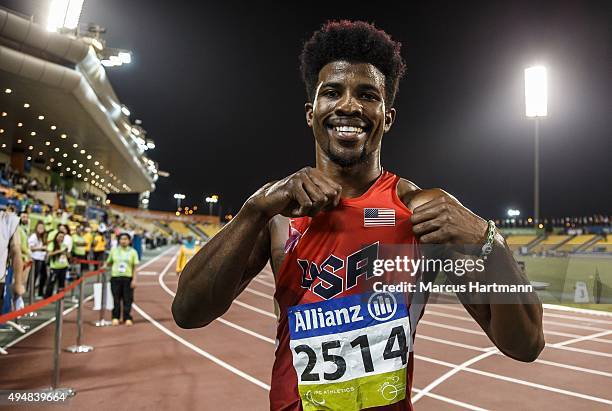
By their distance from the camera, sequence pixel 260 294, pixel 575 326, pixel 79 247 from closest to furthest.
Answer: pixel 575 326
pixel 79 247
pixel 260 294

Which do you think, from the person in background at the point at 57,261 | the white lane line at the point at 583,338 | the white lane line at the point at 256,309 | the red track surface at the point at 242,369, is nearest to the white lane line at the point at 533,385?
the red track surface at the point at 242,369

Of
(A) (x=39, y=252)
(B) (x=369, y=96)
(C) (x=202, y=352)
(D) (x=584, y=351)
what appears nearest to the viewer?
(B) (x=369, y=96)

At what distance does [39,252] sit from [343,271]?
A: 11.4 meters

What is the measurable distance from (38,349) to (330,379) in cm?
728

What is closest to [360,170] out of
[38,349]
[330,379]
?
[330,379]

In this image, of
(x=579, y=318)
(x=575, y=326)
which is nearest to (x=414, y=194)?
(x=575, y=326)

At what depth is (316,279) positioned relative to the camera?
148 centimetres

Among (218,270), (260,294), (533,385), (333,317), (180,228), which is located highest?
(218,270)

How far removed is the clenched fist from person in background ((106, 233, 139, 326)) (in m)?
8.76

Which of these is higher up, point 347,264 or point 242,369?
point 347,264

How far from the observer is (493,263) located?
1.40 m

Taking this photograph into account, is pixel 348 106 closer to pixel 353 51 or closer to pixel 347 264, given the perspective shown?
pixel 353 51

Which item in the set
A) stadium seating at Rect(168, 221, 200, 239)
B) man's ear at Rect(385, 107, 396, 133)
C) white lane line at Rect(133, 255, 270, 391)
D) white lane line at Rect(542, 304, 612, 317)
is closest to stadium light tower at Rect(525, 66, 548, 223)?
white lane line at Rect(542, 304, 612, 317)

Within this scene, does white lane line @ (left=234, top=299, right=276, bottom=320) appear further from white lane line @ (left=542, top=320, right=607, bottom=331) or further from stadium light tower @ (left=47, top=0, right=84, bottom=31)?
stadium light tower @ (left=47, top=0, right=84, bottom=31)
